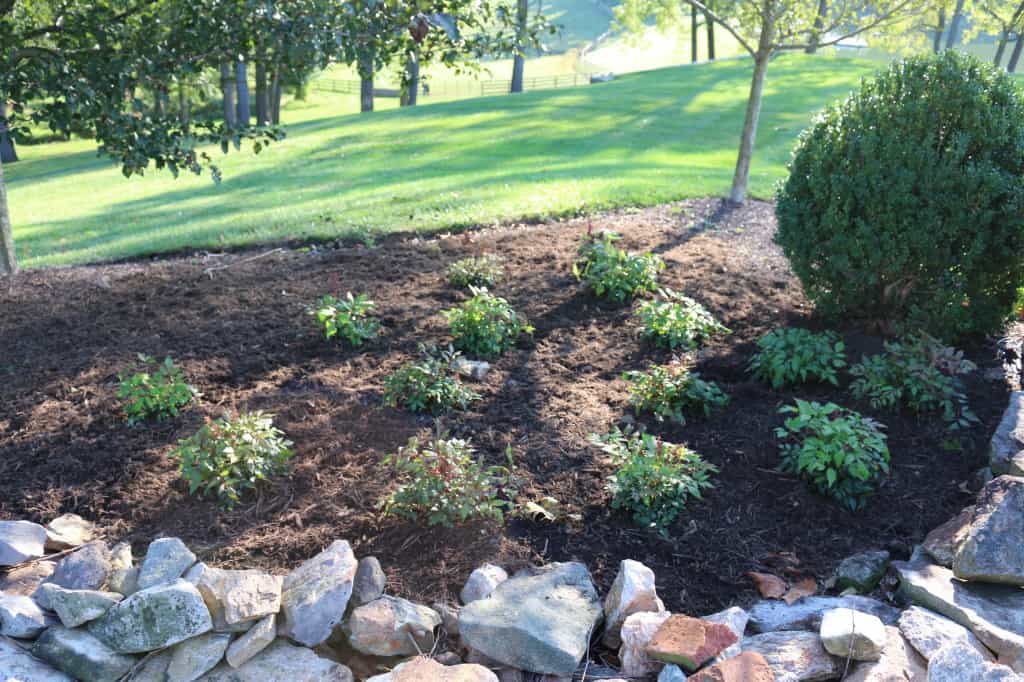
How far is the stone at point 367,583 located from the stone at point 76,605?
873 millimetres

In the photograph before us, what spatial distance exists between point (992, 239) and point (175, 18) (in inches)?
215

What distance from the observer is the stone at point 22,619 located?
9.57 feet

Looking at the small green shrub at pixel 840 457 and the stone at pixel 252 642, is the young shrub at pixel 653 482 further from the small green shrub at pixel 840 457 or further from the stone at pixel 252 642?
the stone at pixel 252 642

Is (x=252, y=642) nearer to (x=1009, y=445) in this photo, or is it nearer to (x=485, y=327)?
(x=485, y=327)

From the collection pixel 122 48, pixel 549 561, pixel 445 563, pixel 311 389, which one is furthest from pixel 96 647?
pixel 122 48

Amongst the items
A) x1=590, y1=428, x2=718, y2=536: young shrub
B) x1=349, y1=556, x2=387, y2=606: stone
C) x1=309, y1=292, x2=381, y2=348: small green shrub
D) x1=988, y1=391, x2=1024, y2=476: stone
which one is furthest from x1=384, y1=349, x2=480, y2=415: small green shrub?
x1=988, y1=391, x2=1024, y2=476: stone

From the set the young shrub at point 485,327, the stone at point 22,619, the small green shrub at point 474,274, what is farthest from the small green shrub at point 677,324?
the stone at point 22,619

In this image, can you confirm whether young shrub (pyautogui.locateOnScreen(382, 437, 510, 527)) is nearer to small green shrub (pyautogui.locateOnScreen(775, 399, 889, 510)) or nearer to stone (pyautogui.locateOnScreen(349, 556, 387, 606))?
stone (pyautogui.locateOnScreen(349, 556, 387, 606))

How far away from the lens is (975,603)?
10.6 feet

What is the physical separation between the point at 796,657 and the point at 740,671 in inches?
12.8

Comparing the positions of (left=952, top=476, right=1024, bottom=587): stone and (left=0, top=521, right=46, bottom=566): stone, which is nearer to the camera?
(left=952, top=476, right=1024, bottom=587): stone

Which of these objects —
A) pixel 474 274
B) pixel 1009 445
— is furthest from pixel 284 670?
pixel 474 274

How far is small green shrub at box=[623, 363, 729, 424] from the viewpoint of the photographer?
4.67 m

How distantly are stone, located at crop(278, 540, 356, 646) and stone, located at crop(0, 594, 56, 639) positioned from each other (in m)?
0.83
